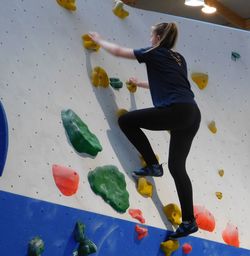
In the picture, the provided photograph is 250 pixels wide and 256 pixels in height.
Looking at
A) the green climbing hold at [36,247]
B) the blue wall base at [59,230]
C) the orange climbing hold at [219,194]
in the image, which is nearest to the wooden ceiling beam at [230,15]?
the orange climbing hold at [219,194]

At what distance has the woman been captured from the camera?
2699mm

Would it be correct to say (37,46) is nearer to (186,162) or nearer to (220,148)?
(186,162)

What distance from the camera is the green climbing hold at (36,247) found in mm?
2207

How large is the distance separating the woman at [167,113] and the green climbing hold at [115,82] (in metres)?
0.18

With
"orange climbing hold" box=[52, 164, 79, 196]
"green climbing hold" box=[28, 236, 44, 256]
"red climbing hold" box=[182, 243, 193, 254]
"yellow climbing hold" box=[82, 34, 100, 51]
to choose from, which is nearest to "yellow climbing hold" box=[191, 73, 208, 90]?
"yellow climbing hold" box=[82, 34, 100, 51]

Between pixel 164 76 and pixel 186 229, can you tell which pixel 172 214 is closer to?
pixel 186 229

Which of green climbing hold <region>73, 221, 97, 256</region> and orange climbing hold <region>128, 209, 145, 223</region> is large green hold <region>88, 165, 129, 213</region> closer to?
orange climbing hold <region>128, 209, 145, 223</region>

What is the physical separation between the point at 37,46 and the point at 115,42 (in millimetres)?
526

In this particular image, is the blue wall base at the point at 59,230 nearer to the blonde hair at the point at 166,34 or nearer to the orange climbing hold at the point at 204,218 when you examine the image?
the orange climbing hold at the point at 204,218

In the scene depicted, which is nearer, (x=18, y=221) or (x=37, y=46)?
(x=18, y=221)

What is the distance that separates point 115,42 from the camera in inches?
117

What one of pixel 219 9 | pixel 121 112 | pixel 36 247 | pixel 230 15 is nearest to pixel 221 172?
pixel 121 112

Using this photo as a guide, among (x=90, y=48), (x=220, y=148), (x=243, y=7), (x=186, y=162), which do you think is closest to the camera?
(x=90, y=48)

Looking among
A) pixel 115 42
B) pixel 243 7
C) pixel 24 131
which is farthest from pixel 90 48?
pixel 243 7
